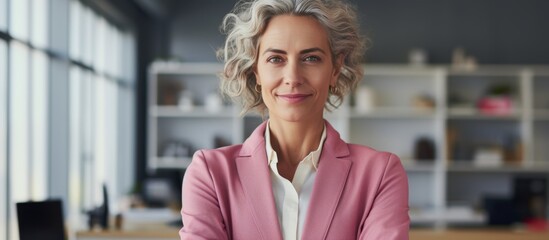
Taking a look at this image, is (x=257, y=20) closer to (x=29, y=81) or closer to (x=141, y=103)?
(x=29, y=81)

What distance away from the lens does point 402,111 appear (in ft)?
27.2

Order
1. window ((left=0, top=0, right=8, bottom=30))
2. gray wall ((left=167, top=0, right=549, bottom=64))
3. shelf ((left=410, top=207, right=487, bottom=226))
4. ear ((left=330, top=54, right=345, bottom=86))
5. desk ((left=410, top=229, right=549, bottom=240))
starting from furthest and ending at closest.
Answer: gray wall ((left=167, top=0, right=549, bottom=64)) < shelf ((left=410, top=207, right=487, bottom=226)) < window ((left=0, top=0, right=8, bottom=30)) < desk ((left=410, top=229, right=549, bottom=240)) < ear ((left=330, top=54, right=345, bottom=86))

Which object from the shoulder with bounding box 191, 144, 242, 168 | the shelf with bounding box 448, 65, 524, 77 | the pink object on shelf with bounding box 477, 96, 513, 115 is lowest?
the shoulder with bounding box 191, 144, 242, 168

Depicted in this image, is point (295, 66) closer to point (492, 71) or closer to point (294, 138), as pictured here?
point (294, 138)

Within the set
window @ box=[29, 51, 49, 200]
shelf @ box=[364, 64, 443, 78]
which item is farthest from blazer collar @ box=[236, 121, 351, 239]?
shelf @ box=[364, 64, 443, 78]

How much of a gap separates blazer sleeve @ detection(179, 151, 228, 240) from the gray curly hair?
18 centimetres

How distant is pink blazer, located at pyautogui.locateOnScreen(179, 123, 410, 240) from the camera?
1.55 meters

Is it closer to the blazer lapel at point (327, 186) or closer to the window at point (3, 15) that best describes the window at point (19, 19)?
the window at point (3, 15)

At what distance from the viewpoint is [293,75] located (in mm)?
1536

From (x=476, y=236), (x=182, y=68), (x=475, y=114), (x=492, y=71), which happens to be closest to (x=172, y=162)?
(x=182, y=68)

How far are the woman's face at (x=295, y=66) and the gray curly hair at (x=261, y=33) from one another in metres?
0.02

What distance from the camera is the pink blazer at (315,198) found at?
1.55 metres

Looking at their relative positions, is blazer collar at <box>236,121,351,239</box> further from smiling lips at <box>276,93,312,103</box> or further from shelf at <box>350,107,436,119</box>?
shelf at <box>350,107,436,119</box>

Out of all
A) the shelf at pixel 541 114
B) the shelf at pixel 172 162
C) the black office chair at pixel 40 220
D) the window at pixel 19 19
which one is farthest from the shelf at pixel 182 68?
the black office chair at pixel 40 220
